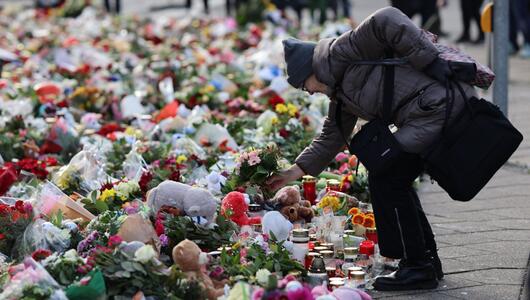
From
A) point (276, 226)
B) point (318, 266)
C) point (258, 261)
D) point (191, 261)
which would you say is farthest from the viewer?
point (276, 226)

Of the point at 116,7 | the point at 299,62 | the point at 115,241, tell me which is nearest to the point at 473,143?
the point at 299,62

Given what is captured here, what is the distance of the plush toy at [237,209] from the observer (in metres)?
5.51

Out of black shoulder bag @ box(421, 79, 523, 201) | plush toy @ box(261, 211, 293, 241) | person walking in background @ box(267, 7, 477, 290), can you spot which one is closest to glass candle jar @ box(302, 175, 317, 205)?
plush toy @ box(261, 211, 293, 241)

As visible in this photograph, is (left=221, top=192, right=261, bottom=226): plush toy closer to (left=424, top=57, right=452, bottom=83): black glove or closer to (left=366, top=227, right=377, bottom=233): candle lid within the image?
(left=366, top=227, right=377, bottom=233): candle lid

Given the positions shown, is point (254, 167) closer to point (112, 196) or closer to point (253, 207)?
point (253, 207)

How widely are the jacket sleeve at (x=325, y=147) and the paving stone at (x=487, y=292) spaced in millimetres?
798

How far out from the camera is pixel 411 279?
4.95 m

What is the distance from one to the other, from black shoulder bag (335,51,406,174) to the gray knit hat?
0.67 ft

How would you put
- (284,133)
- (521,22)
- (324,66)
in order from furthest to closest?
(521,22) → (284,133) → (324,66)

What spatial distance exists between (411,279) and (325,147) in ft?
2.33

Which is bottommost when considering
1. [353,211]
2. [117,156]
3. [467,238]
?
[117,156]

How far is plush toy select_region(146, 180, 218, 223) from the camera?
17.0ft

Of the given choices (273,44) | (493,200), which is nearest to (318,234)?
(493,200)

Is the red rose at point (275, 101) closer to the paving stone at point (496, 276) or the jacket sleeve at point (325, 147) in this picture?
the jacket sleeve at point (325, 147)
